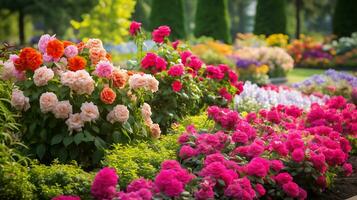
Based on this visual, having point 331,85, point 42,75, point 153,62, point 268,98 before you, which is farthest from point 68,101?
point 331,85

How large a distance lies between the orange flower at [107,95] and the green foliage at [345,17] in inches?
821

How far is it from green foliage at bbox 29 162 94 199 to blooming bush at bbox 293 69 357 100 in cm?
682

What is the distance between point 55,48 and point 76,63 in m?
0.25

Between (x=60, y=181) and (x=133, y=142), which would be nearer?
(x=60, y=181)

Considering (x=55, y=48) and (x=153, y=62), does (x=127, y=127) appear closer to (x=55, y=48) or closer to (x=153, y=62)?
(x=55, y=48)

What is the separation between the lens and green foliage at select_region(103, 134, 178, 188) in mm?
4824

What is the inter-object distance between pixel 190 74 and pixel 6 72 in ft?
7.88

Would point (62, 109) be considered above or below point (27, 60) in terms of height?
below

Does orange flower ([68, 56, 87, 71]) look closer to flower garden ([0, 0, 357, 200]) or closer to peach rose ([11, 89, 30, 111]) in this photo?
flower garden ([0, 0, 357, 200])

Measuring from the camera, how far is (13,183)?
4090 millimetres

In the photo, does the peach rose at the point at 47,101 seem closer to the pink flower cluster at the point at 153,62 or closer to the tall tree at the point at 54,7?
the pink flower cluster at the point at 153,62

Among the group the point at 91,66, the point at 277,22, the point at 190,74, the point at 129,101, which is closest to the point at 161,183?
the point at 129,101

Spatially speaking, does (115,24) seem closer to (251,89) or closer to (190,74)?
(251,89)

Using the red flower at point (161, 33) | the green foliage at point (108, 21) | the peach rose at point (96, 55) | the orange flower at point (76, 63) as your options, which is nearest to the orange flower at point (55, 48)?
the orange flower at point (76, 63)
